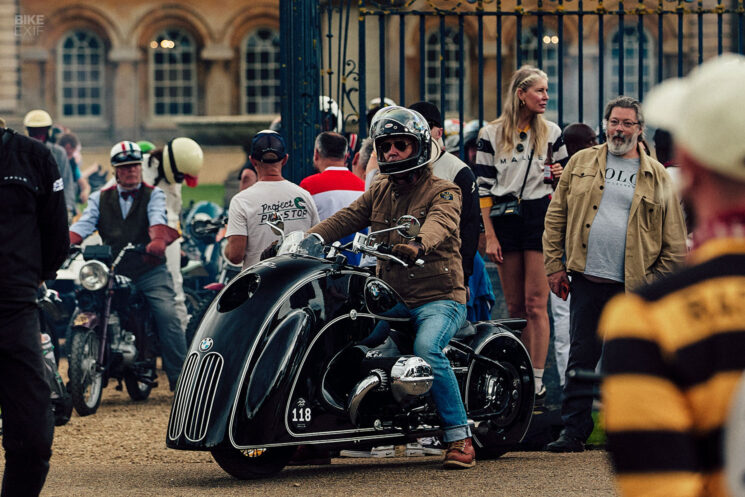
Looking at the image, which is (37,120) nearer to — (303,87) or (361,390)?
(303,87)

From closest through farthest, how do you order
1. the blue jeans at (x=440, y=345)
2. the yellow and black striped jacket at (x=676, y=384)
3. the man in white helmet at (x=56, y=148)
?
the yellow and black striped jacket at (x=676, y=384)
the blue jeans at (x=440, y=345)
the man in white helmet at (x=56, y=148)

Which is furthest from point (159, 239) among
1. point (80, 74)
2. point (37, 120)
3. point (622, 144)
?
point (80, 74)

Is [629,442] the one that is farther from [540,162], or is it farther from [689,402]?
[540,162]

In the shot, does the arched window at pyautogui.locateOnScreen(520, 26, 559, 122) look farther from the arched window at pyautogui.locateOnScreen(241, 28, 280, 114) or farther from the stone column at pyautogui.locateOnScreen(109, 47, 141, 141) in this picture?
the stone column at pyautogui.locateOnScreen(109, 47, 141, 141)

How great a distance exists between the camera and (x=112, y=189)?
1011 cm

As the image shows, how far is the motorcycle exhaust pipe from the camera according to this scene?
20.7 ft

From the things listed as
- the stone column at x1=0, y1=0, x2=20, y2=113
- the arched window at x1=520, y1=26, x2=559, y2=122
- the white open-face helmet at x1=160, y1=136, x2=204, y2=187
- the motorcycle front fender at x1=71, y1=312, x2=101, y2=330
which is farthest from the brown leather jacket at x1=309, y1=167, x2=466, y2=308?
the stone column at x1=0, y1=0, x2=20, y2=113

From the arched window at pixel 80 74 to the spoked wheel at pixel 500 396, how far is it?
34547 millimetres

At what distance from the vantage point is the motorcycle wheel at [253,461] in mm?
6320

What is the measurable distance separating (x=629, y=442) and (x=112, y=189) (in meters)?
8.60

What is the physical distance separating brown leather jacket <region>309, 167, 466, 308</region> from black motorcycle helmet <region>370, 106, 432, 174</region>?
12 cm

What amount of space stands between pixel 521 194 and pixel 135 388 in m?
3.42

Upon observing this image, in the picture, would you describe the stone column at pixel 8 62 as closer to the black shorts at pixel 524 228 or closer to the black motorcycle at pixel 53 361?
the black motorcycle at pixel 53 361

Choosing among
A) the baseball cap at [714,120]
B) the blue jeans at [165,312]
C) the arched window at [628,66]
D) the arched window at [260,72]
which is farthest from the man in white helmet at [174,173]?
the arched window at [260,72]
